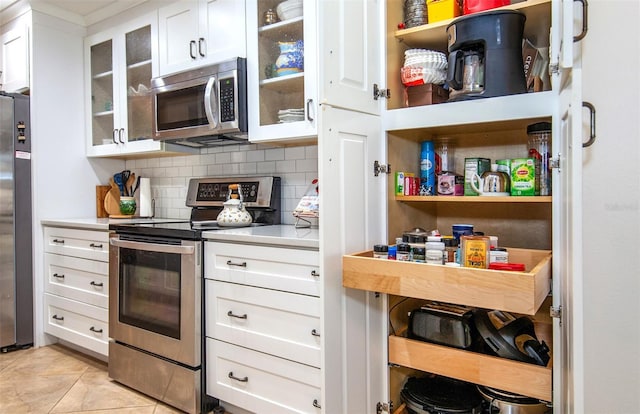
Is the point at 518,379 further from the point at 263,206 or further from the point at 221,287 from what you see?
the point at 263,206

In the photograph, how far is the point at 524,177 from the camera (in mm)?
1702

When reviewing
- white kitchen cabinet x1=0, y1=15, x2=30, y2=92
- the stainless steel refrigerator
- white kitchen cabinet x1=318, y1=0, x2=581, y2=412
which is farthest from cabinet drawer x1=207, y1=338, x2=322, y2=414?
white kitchen cabinet x1=0, y1=15, x2=30, y2=92

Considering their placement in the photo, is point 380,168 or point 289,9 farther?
point 289,9

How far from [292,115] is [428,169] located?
711 millimetres

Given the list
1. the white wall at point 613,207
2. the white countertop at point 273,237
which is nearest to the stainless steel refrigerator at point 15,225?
the white countertop at point 273,237

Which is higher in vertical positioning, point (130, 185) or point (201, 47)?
point (201, 47)

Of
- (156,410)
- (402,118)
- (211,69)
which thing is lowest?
(156,410)

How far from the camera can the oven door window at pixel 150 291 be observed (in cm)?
215

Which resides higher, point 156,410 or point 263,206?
point 263,206

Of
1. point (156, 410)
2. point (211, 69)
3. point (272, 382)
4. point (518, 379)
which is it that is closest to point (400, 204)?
point (518, 379)

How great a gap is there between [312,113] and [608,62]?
1.17 metres

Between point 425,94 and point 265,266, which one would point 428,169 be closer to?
point 425,94

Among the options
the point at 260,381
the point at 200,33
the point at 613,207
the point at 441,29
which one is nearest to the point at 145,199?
the point at 200,33

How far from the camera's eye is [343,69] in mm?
1665
